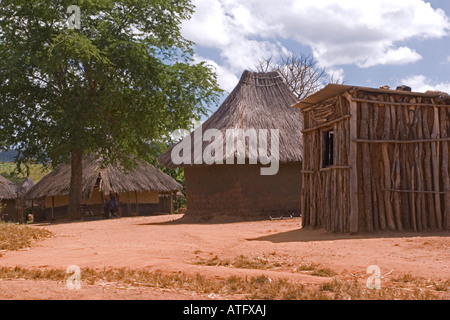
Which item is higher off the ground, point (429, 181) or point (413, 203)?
point (429, 181)

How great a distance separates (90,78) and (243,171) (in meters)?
7.76

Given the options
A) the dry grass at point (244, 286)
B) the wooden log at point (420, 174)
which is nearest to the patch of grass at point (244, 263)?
the dry grass at point (244, 286)

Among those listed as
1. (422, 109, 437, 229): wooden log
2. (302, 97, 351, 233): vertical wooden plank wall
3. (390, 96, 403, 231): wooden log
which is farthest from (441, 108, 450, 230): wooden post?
(302, 97, 351, 233): vertical wooden plank wall

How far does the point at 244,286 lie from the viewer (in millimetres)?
5285

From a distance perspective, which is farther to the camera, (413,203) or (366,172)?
(413,203)

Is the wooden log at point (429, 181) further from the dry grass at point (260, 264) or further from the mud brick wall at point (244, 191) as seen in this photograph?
the mud brick wall at point (244, 191)

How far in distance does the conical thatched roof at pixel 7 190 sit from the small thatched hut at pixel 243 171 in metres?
18.1

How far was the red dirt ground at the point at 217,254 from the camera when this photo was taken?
507cm

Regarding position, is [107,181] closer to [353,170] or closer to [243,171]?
[243,171]

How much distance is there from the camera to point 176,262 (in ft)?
23.1

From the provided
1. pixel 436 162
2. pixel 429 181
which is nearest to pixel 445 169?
pixel 436 162

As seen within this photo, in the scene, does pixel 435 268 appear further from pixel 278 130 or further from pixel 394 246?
pixel 278 130

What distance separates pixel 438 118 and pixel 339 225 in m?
3.01
